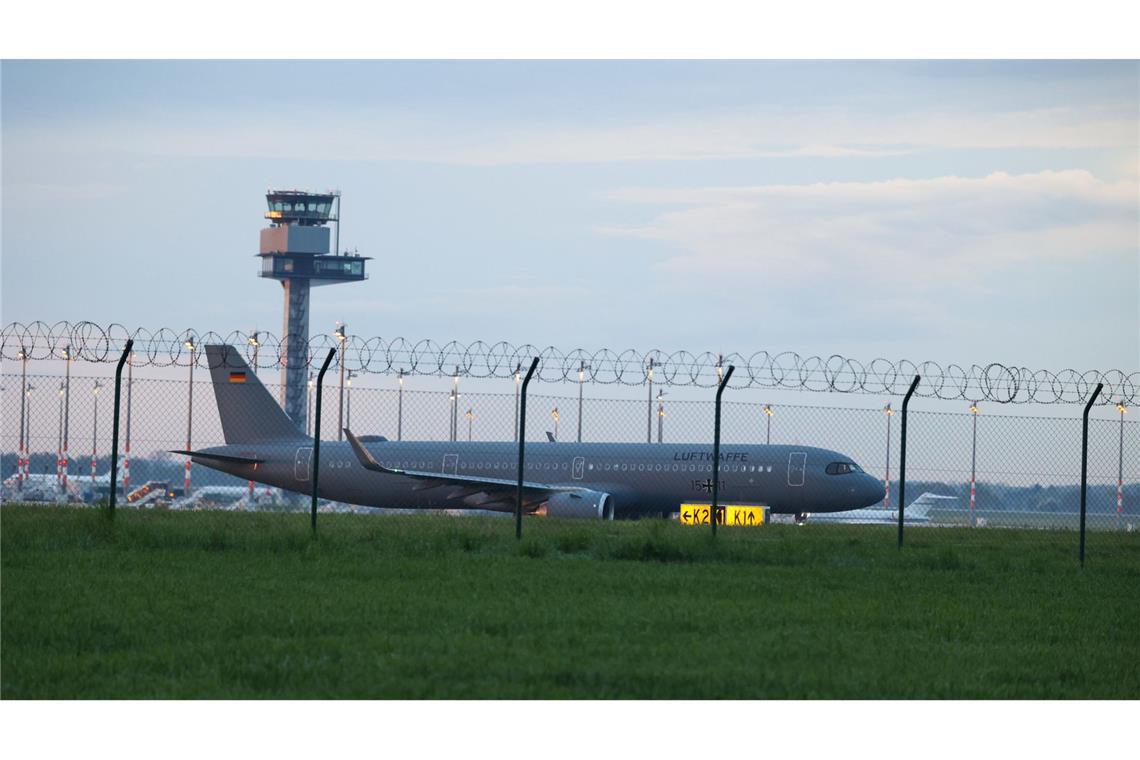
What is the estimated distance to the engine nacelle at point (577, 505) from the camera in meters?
35.5

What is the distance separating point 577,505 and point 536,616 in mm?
24039

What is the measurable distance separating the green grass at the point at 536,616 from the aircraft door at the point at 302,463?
2022 cm

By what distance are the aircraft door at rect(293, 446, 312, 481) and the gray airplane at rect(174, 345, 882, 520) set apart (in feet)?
0.12

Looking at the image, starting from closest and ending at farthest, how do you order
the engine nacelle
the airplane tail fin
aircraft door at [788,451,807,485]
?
the engine nacelle, aircraft door at [788,451,807,485], the airplane tail fin

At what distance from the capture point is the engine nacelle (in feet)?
116

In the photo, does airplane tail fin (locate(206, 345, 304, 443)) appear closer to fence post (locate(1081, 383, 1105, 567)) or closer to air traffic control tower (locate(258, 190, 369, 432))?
fence post (locate(1081, 383, 1105, 567))

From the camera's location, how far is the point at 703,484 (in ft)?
123

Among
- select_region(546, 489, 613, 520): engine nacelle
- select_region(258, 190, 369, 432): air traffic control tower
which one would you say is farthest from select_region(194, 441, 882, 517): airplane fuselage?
select_region(258, 190, 369, 432): air traffic control tower

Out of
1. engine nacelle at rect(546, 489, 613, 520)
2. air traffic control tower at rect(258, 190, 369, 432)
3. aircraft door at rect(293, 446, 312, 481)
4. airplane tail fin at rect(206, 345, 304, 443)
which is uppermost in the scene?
air traffic control tower at rect(258, 190, 369, 432)

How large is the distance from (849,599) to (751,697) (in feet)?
17.4

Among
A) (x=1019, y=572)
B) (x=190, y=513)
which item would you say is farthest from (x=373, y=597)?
(x=190, y=513)

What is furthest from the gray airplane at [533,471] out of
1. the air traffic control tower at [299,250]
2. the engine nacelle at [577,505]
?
the air traffic control tower at [299,250]

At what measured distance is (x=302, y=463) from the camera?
132 ft

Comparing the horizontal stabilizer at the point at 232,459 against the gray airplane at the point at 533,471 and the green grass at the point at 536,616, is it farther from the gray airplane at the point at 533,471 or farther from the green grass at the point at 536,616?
the green grass at the point at 536,616
